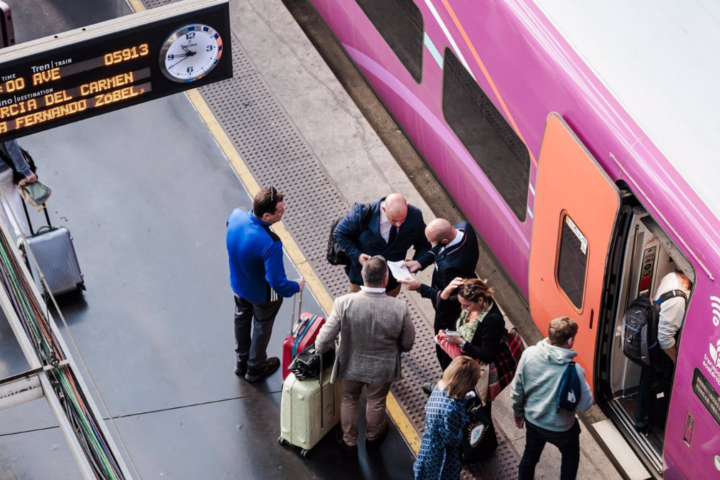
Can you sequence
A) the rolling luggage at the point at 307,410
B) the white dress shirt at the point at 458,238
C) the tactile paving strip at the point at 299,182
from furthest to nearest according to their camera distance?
1. the tactile paving strip at the point at 299,182
2. the white dress shirt at the point at 458,238
3. the rolling luggage at the point at 307,410

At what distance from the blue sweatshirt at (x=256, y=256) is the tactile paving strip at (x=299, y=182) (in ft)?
4.88

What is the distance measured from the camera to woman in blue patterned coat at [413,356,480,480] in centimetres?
648

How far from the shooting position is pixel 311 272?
9.21 metres

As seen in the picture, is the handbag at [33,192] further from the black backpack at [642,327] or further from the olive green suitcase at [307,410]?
the black backpack at [642,327]

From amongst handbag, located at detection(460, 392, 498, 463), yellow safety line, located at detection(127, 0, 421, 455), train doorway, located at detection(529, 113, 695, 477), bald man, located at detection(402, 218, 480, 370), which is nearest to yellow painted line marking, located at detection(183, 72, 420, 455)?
yellow safety line, located at detection(127, 0, 421, 455)

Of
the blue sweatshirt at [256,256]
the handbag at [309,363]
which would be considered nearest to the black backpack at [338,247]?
the blue sweatshirt at [256,256]

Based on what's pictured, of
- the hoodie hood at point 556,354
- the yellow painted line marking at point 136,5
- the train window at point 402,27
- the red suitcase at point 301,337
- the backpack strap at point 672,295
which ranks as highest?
the train window at point 402,27

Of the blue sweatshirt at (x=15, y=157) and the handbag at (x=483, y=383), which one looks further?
the blue sweatshirt at (x=15, y=157)

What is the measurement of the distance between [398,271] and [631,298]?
1.67 m

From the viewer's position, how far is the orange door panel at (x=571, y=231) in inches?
272

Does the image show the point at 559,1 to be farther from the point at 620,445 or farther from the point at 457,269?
the point at 620,445

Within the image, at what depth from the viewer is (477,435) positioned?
7.41 metres

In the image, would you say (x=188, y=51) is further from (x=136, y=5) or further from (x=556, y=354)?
(x=136, y=5)

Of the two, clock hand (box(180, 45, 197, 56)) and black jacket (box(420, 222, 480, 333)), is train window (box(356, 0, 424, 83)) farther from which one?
clock hand (box(180, 45, 197, 56))
